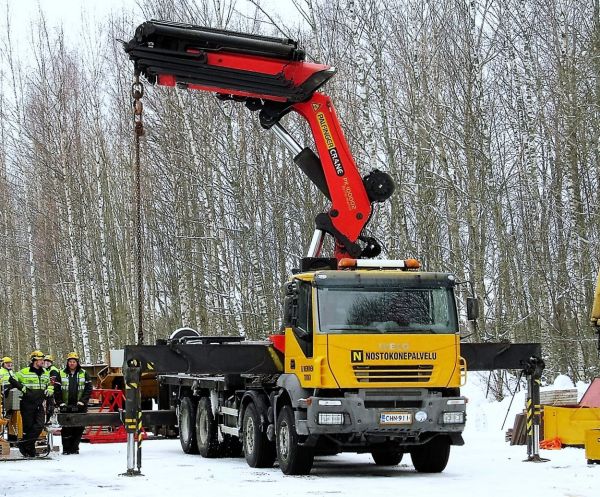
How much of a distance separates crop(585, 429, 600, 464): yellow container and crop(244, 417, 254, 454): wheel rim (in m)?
4.80

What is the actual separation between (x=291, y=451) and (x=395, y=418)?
4.97 ft

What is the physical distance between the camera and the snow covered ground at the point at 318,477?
518 inches

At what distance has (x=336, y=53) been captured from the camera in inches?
1316

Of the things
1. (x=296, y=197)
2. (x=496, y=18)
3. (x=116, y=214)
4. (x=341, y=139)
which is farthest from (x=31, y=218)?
(x=341, y=139)

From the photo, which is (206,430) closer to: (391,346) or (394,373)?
(394,373)

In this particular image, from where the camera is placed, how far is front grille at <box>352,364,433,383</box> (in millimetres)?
14781

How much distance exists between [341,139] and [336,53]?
16810mm

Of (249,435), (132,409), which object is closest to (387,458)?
(249,435)

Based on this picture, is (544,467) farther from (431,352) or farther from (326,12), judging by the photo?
(326,12)

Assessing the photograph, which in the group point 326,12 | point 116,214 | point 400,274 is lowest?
point 400,274

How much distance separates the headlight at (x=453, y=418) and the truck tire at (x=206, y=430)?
4942mm

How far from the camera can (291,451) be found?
15.1 metres

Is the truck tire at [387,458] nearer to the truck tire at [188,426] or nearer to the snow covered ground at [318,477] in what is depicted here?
the snow covered ground at [318,477]

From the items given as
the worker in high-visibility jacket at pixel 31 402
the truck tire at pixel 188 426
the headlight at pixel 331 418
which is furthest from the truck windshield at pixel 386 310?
the worker in high-visibility jacket at pixel 31 402
